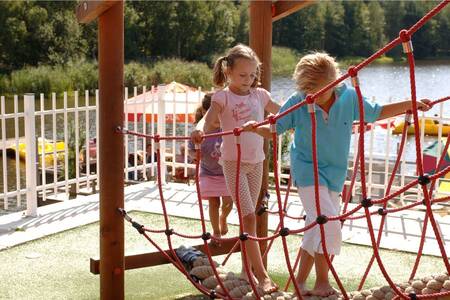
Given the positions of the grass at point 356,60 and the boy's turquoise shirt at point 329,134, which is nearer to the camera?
the boy's turquoise shirt at point 329,134

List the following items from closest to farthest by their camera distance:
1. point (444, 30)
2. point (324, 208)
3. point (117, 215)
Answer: point (324, 208), point (117, 215), point (444, 30)

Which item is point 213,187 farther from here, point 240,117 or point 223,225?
point 240,117

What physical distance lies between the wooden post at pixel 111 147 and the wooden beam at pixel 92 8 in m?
0.03

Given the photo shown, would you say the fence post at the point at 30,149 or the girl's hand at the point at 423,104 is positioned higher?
the girl's hand at the point at 423,104

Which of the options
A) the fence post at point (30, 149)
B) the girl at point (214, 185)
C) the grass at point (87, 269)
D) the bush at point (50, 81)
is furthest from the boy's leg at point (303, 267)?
the bush at point (50, 81)

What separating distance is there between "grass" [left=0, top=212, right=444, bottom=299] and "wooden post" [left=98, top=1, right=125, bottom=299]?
316 mm

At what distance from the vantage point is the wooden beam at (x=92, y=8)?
9.87ft

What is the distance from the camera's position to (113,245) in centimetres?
323

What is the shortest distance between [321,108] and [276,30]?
52.9m

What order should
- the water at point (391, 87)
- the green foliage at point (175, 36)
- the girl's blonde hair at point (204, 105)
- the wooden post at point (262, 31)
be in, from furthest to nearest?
the green foliage at point (175, 36) → the water at point (391, 87) → the girl's blonde hair at point (204, 105) → the wooden post at point (262, 31)

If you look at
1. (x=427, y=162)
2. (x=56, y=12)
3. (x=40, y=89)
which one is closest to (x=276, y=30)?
(x=56, y=12)

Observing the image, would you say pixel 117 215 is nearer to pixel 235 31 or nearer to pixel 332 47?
pixel 235 31

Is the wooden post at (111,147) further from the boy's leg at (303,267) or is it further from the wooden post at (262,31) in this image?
the boy's leg at (303,267)

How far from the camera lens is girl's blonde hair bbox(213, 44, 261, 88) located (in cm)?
321
